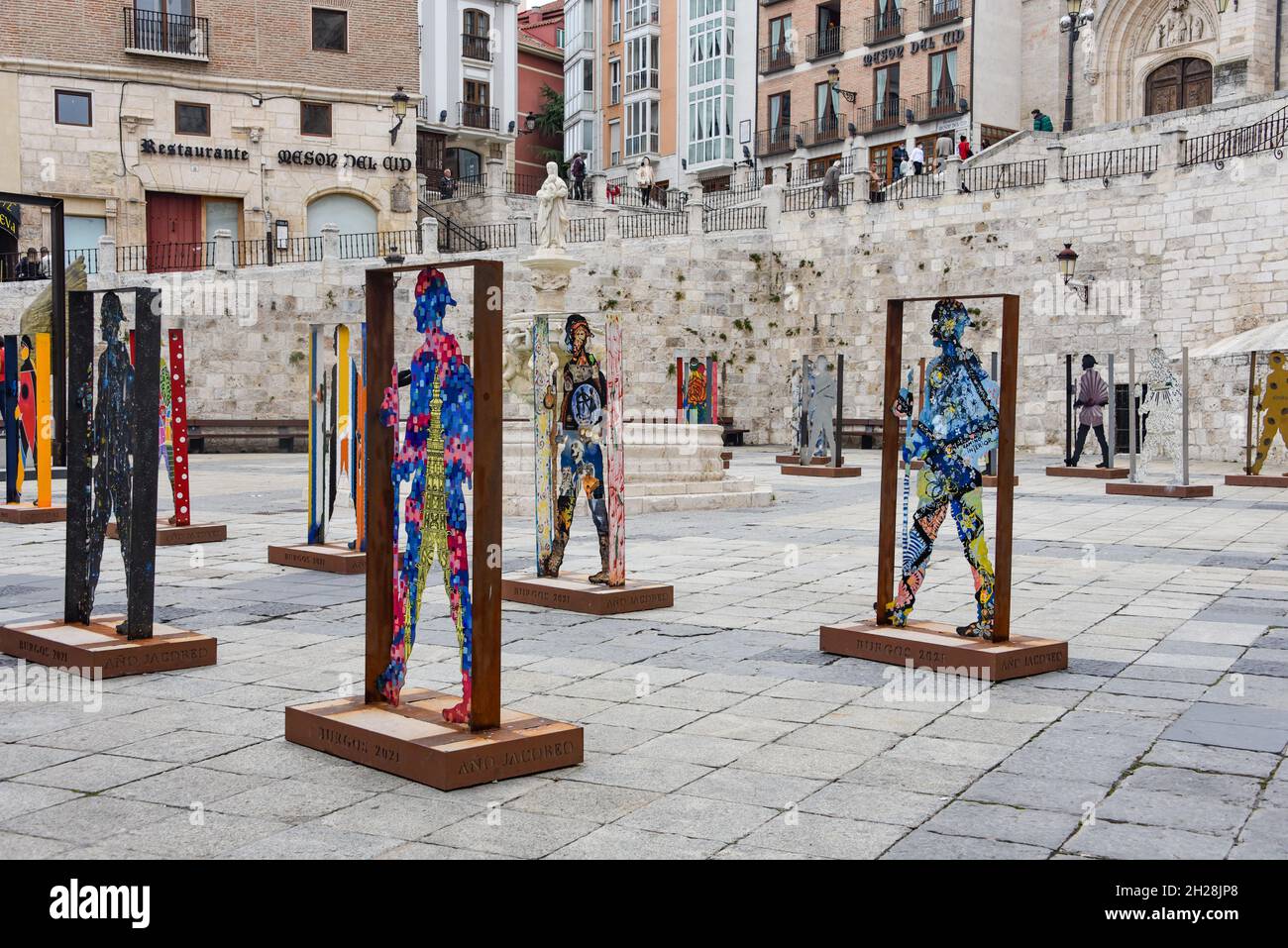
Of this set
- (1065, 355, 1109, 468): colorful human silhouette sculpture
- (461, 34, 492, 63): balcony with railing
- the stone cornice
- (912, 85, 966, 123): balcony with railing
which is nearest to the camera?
(1065, 355, 1109, 468): colorful human silhouette sculpture

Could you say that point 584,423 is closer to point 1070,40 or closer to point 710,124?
point 1070,40

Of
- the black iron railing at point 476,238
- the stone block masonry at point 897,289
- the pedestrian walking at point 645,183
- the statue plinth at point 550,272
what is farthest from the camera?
the pedestrian walking at point 645,183

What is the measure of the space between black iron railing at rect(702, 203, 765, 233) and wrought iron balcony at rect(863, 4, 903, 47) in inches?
446

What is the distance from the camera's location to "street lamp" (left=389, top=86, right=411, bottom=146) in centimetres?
3381

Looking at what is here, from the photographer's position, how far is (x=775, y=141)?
43.7 m

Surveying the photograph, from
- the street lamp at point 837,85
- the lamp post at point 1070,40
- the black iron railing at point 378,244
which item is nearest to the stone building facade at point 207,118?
the black iron railing at point 378,244

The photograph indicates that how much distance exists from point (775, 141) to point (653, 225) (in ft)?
47.6

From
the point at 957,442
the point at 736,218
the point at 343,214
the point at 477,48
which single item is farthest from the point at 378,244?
the point at 957,442

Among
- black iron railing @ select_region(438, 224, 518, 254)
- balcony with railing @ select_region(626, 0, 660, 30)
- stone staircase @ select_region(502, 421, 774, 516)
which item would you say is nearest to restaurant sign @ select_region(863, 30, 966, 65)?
balcony with railing @ select_region(626, 0, 660, 30)

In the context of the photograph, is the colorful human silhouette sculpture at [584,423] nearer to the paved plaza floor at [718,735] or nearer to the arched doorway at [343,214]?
the paved plaza floor at [718,735]

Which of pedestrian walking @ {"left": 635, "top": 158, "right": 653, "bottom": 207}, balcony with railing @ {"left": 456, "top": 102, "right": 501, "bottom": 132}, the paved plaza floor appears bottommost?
the paved plaza floor

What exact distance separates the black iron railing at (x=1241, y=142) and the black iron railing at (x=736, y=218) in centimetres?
995

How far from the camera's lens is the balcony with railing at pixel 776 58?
43.2 metres

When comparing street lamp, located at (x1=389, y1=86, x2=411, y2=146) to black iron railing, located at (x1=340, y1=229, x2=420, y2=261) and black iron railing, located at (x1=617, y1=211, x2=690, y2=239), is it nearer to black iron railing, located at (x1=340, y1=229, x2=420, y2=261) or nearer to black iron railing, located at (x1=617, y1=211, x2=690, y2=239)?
black iron railing, located at (x1=340, y1=229, x2=420, y2=261)
